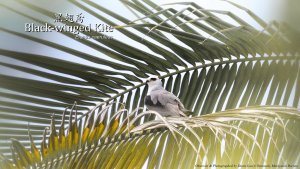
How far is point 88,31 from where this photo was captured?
3.30 ft

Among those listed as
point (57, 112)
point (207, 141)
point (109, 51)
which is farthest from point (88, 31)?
point (207, 141)

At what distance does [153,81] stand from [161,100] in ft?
0.58

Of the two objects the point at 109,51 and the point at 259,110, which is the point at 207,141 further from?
the point at 109,51

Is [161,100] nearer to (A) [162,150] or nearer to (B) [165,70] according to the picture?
(B) [165,70]

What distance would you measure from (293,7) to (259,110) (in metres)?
0.32

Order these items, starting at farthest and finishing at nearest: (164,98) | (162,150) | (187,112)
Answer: (164,98), (187,112), (162,150)

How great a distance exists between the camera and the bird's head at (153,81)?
1.05 meters

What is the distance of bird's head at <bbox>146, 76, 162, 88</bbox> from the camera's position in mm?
1050


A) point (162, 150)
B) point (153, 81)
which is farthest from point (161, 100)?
point (162, 150)

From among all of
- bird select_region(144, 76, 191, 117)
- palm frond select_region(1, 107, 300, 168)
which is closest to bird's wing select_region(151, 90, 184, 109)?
bird select_region(144, 76, 191, 117)

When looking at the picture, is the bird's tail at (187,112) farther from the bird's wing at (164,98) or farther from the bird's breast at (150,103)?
the bird's breast at (150,103)

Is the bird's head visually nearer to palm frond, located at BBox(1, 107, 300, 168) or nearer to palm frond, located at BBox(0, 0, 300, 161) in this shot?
palm frond, located at BBox(0, 0, 300, 161)

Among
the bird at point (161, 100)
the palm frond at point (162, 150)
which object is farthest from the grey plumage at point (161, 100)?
the palm frond at point (162, 150)

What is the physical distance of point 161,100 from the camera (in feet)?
4.00
